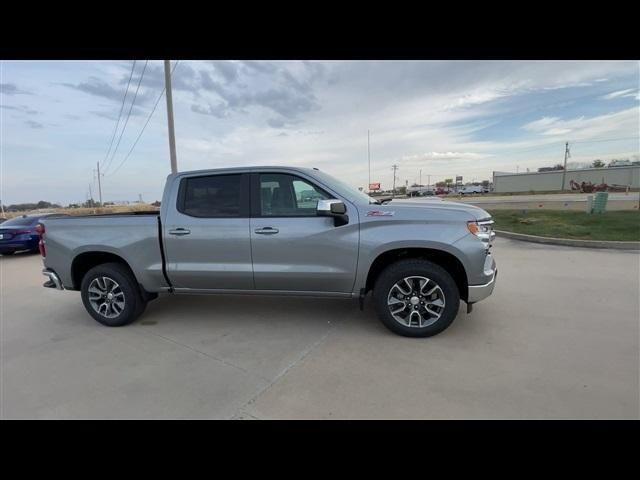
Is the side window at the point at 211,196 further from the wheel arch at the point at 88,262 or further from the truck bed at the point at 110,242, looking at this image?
the wheel arch at the point at 88,262

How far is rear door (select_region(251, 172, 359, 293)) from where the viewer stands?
357 cm

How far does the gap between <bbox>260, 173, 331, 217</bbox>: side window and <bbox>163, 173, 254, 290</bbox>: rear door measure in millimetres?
→ 225

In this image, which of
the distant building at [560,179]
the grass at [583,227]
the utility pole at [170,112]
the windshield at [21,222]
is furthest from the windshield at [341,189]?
the distant building at [560,179]

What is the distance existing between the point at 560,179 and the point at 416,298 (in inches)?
3036

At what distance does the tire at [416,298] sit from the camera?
343cm

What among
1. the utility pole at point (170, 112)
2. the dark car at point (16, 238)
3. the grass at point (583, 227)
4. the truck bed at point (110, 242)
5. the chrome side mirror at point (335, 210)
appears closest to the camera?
the chrome side mirror at point (335, 210)

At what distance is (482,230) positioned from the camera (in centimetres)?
342

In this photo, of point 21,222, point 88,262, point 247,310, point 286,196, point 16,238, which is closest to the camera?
point 286,196

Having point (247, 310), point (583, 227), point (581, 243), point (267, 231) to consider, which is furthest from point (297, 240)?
point (583, 227)

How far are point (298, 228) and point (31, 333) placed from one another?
12.1 ft

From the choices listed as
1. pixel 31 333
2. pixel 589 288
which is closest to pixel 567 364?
pixel 589 288

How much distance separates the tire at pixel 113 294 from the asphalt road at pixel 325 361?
0.17m

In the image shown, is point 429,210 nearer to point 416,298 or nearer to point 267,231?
point 416,298

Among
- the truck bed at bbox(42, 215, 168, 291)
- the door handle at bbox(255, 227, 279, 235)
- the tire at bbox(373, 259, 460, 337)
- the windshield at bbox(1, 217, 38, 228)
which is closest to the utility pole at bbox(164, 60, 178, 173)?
the windshield at bbox(1, 217, 38, 228)
